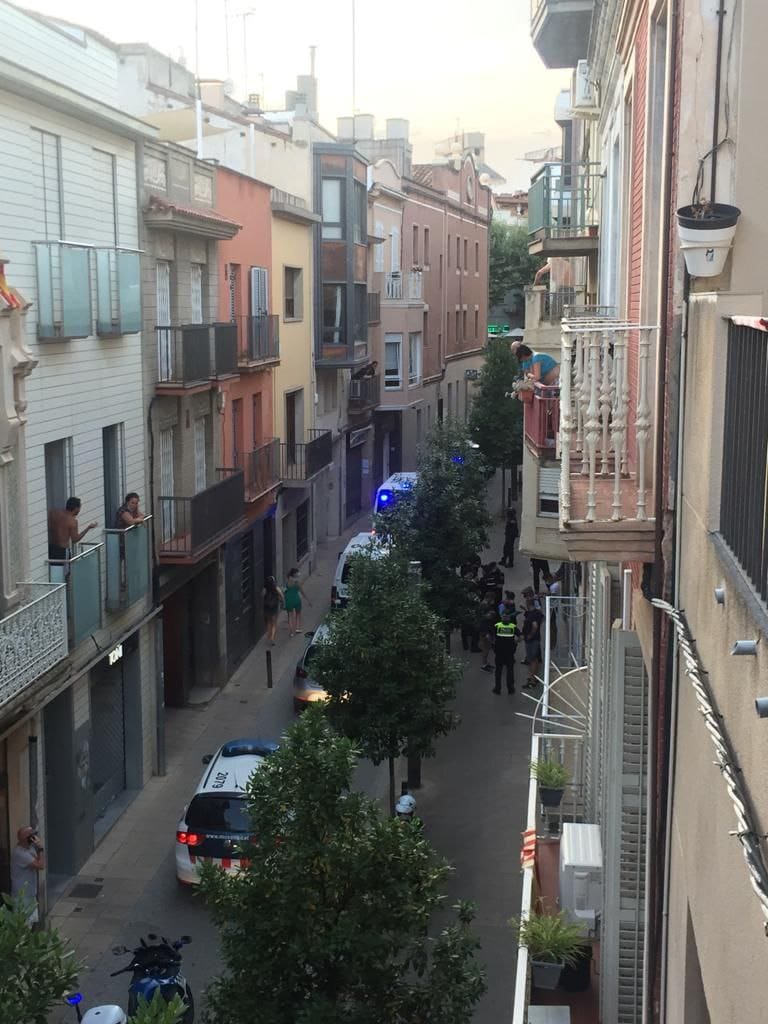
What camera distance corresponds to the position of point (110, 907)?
15.9 m

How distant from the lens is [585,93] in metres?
16.9

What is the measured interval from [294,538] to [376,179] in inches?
689

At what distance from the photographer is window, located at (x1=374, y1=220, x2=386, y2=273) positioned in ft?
151

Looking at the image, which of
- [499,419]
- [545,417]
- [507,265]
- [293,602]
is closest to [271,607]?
[293,602]

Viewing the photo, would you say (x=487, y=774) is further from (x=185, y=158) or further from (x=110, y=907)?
(x=185, y=158)

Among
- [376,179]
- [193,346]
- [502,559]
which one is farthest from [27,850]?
[376,179]

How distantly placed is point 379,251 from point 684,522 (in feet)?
137

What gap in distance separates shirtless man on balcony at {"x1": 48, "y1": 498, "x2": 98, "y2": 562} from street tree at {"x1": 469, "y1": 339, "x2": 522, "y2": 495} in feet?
91.6

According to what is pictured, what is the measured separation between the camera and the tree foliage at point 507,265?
7250 centimetres

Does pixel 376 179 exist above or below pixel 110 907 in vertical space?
above

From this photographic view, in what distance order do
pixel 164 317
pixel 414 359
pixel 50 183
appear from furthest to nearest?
pixel 414 359 → pixel 164 317 → pixel 50 183

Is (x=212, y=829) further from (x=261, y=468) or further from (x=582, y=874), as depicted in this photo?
(x=261, y=468)

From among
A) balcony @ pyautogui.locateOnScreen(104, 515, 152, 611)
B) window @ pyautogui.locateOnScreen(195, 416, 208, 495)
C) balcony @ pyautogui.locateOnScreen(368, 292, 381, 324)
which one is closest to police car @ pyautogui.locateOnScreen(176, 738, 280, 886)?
balcony @ pyautogui.locateOnScreen(104, 515, 152, 611)

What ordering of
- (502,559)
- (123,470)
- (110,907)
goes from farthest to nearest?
(502,559)
(123,470)
(110,907)
